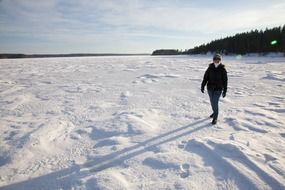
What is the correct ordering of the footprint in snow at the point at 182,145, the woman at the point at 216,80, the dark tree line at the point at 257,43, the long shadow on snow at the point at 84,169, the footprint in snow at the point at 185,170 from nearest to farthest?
the long shadow on snow at the point at 84,169
the footprint in snow at the point at 185,170
the footprint in snow at the point at 182,145
the woman at the point at 216,80
the dark tree line at the point at 257,43

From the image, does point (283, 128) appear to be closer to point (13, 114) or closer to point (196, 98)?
point (196, 98)

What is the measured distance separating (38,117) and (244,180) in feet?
17.1

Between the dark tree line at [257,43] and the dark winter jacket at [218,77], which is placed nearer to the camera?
the dark winter jacket at [218,77]

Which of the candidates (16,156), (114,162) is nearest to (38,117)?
(16,156)

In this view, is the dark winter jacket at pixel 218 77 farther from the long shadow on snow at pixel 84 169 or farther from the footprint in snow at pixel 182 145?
the footprint in snow at pixel 182 145

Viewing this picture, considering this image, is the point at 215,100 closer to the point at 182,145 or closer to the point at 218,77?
the point at 218,77

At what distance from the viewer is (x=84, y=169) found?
329 cm

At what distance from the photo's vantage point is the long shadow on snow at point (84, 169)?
9.58 ft

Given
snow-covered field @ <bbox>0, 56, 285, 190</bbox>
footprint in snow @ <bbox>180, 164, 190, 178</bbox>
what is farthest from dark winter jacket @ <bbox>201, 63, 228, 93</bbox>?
footprint in snow @ <bbox>180, 164, 190, 178</bbox>

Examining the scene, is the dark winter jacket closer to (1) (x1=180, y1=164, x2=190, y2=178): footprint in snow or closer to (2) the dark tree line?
(1) (x1=180, y1=164, x2=190, y2=178): footprint in snow

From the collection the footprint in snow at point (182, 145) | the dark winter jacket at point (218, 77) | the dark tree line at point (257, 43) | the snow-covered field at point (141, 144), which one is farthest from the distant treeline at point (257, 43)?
the footprint in snow at point (182, 145)

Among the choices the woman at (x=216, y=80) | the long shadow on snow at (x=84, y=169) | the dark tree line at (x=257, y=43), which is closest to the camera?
the long shadow on snow at (x=84, y=169)

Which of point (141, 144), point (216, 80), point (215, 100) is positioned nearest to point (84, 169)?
point (141, 144)

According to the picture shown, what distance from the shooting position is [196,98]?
7.70 metres
